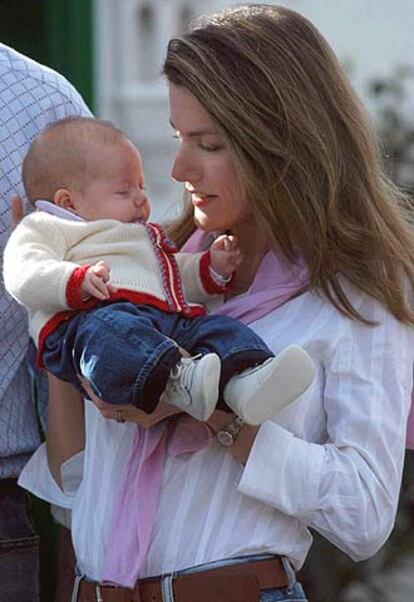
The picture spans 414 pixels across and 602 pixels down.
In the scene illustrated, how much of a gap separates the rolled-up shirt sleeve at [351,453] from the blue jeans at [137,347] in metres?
0.14

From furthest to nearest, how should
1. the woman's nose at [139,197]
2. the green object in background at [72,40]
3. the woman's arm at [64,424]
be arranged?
the green object in background at [72,40] → the woman's arm at [64,424] → the woman's nose at [139,197]

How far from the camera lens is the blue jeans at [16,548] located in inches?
132

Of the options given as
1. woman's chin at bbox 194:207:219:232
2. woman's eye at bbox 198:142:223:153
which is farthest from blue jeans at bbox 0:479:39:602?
woman's eye at bbox 198:142:223:153

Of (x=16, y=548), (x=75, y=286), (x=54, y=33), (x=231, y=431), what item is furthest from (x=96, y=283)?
(x=54, y=33)

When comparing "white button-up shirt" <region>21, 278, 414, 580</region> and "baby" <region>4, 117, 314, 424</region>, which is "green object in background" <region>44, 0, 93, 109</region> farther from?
"white button-up shirt" <region>21, 278, 414, 580</region>

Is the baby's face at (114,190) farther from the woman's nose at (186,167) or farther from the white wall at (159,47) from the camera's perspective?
the white wall at (159,47)

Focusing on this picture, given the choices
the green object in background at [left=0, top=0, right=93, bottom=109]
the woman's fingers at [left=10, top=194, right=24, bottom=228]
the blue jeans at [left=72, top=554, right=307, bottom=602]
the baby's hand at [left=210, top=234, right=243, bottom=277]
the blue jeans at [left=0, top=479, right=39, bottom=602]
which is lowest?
the green object in background at [left=0, top=0, right=93, bottom=109]

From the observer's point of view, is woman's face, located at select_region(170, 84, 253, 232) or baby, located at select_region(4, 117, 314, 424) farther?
woman's face, located at select_region(170, 84, 253, 232)

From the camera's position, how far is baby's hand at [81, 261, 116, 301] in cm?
296

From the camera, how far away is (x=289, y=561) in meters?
3.06

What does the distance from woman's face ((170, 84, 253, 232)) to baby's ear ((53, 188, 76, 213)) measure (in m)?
0.19

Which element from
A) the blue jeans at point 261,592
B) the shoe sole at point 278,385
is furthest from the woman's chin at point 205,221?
the blue jeans at point 261,592

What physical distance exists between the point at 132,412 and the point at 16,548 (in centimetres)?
52

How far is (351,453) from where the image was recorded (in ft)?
9.85
